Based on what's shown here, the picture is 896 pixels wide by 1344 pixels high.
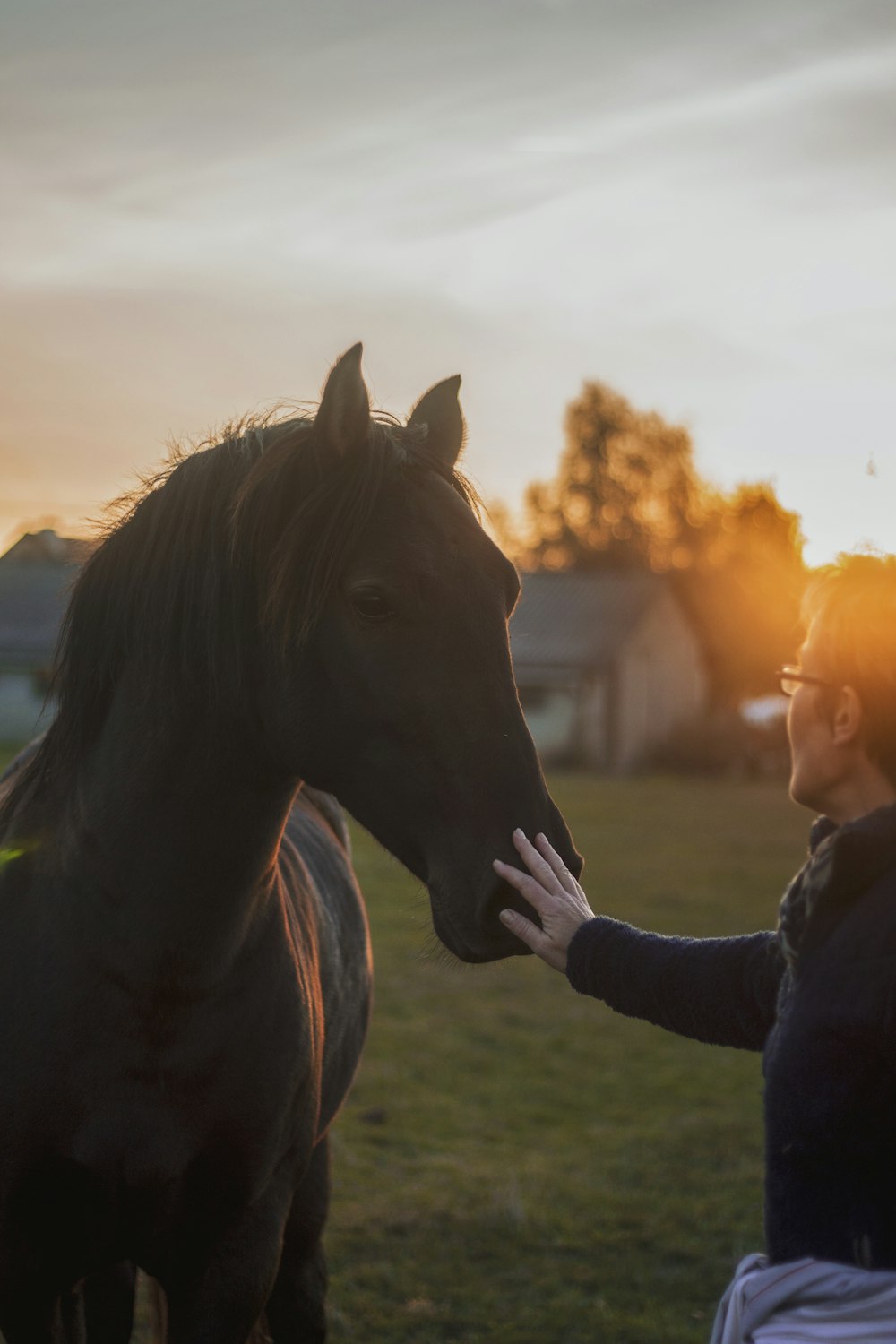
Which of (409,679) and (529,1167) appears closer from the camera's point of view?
(409,679)

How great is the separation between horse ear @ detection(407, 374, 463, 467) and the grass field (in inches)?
37.0

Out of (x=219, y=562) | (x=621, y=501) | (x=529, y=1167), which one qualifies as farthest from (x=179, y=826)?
(x=621, y=501)

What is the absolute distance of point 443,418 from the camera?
2.62 metres

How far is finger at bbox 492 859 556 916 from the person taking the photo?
2.00 m

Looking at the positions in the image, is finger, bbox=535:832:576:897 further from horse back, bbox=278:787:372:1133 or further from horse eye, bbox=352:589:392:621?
horse back, bbox=278:787:372:1133

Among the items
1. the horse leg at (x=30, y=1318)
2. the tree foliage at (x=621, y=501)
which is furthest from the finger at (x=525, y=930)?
the tree foliage at (x=621, y=501)

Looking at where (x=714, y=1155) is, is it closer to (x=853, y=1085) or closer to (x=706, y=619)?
(x=853, y=1085)

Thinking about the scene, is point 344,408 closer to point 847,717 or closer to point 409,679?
point 409,679

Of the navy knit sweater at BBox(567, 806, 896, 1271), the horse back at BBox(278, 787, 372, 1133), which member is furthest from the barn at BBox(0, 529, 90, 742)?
the navy knit sweater at BBox(567, 806, 896, 1271)

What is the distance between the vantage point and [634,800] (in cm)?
2428

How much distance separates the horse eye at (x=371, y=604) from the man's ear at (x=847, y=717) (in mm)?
777

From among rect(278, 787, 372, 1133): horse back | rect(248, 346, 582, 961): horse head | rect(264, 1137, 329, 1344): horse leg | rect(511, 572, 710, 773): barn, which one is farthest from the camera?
rect(511, 572, 710, 773): barn

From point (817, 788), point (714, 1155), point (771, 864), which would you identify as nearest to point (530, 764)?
point (817, 788)

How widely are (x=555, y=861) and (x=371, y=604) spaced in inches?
21.8
